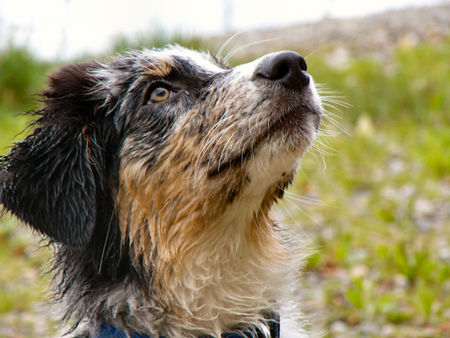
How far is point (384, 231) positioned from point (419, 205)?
28.8 inches

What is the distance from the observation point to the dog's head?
3.09m

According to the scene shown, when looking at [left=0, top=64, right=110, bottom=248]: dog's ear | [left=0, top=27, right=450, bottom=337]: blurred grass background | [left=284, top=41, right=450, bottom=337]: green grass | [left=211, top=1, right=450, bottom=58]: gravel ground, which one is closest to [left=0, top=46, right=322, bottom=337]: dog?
[left=0, top=64, right=110, bottom=248]: dog's ear

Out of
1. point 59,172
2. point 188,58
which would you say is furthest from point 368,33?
point 59,172

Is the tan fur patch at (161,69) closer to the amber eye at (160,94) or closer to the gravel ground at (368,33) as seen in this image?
the amber eye at (160,94)

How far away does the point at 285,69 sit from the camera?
3.05 meters

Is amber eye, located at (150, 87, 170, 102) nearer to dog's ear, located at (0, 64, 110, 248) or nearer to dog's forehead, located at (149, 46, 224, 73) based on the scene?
dog's forehead, located at (149, 46, 224, 73)

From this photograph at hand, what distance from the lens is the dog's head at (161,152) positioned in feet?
10.1

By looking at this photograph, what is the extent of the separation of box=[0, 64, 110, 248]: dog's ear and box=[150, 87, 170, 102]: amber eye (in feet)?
1.19

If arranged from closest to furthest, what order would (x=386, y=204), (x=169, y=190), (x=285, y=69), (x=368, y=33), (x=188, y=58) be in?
(x=285, y=69)
(x=169, y=190)
(x=188, y=58)
(x=386, y=204)
(x=368, y=33)

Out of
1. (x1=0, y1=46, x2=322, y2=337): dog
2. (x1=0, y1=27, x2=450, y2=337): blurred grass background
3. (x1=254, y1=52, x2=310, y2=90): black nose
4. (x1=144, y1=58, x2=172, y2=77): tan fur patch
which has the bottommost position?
(x1=0, y1=27, x2=450, y2=337): blurred grass background

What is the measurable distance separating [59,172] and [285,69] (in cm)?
128

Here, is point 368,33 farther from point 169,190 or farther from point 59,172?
point 59,172

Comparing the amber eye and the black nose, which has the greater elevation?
the black nose

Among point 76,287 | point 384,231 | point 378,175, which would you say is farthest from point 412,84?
point 76,287
